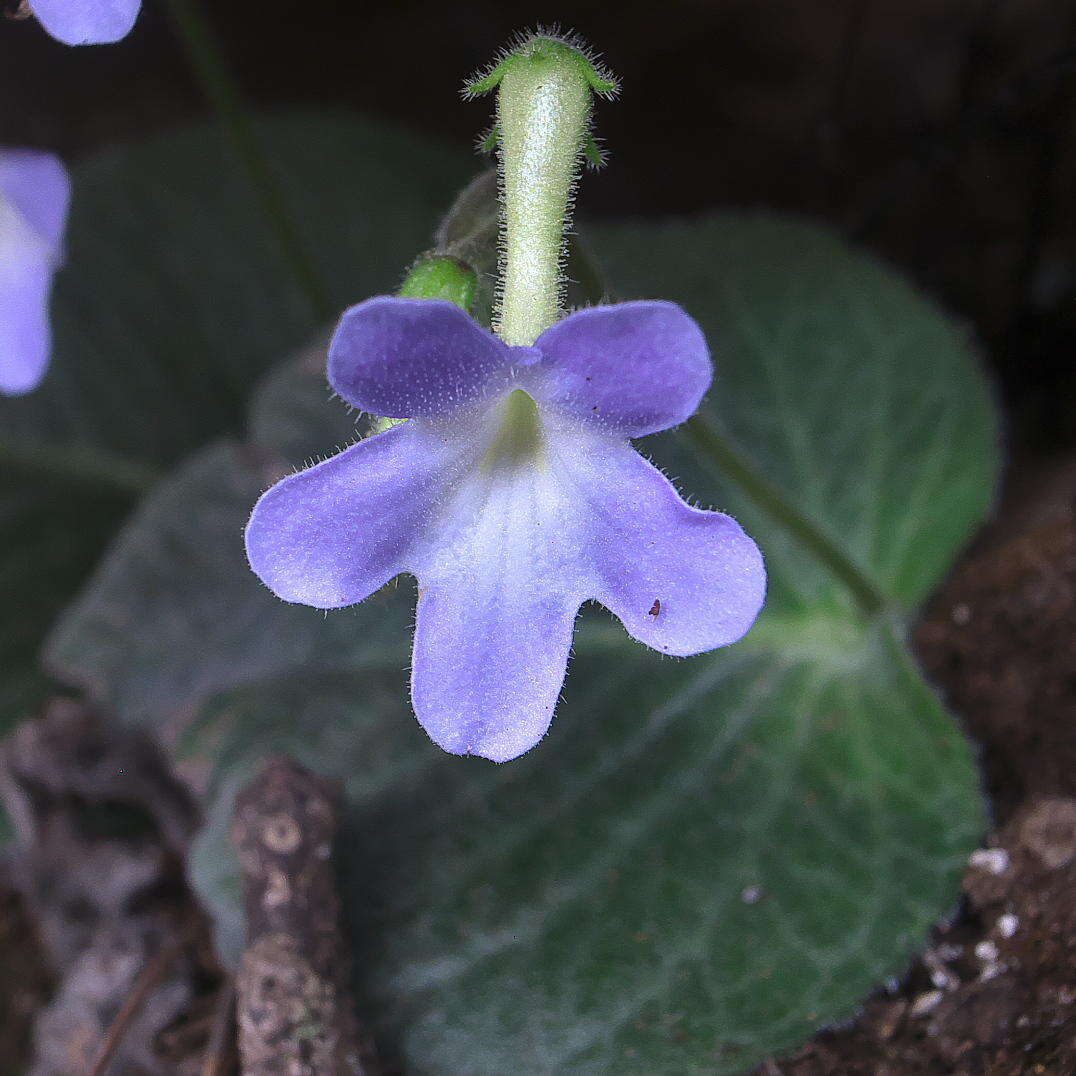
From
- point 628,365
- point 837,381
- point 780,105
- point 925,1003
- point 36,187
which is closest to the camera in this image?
point 628,365

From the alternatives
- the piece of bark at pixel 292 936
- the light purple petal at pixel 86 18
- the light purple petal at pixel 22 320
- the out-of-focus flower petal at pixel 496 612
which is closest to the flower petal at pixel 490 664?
the out-of-focus flower petal at pixel 496 612

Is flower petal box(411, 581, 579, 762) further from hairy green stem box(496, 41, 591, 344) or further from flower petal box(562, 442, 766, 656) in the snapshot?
hairy green stem box(496, 41, 591, 344)

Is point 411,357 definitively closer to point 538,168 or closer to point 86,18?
point 538,168

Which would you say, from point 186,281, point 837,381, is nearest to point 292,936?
point 837,381

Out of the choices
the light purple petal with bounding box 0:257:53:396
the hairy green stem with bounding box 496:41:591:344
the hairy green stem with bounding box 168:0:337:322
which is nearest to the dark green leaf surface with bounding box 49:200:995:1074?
the hairy green stem with bounding box 168:0:337:322

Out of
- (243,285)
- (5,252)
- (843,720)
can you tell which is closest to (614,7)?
(243,285)

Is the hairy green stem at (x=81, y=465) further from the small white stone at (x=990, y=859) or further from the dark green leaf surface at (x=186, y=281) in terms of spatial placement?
the small white stone at (x=990, y=859)
